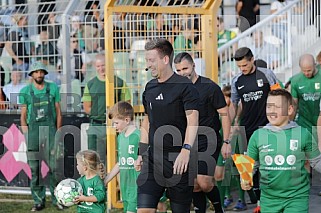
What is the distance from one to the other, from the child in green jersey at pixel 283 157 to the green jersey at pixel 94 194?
61.1 inches

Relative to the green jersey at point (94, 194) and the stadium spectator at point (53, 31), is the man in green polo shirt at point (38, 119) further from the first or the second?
the green jersey at point (94, 194)

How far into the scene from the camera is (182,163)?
7605 mm

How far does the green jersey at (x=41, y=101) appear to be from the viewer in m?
11.5

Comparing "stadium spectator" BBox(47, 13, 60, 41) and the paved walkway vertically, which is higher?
"stadium spectator" BBox(47, 13, 60, 41)

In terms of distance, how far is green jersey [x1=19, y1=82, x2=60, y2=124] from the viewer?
1153 centimetres

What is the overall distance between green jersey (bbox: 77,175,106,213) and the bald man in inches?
170

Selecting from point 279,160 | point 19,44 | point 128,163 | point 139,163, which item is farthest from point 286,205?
point 19,44

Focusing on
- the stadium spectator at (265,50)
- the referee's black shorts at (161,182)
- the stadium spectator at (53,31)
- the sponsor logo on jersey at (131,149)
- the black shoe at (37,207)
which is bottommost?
the black shoe at (37,207)

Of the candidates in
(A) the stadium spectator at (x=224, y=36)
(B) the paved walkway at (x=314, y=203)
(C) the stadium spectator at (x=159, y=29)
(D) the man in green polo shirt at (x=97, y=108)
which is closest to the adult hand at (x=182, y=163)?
(B) the paved walkway at (x=314, y=203)

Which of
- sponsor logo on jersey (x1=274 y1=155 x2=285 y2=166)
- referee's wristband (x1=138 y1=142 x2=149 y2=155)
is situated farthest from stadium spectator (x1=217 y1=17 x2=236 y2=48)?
sponsor logo on jersey (x1=274 y1=155 x2=285 y2=166)

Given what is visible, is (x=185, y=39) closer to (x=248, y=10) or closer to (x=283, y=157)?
(x=283, y=157)

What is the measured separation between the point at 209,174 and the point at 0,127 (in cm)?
463

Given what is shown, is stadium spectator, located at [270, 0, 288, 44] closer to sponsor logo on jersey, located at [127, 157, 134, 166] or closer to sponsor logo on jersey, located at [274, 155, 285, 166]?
sponsor logo on jersey, located at [127, 157, 134, 166]

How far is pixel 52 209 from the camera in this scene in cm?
1134
